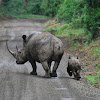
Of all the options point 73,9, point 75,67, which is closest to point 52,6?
point 73,9

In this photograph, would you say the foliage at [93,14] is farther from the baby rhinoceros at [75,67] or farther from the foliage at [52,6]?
the foliage at [52,6]

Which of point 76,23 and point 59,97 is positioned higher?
point 59,97

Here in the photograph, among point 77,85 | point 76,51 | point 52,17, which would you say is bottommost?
point 52,17

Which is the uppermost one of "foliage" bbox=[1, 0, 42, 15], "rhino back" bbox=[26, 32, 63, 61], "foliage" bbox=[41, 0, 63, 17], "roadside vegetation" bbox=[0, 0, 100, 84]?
"rhino back" bbox=[26, 32, 63, 61]

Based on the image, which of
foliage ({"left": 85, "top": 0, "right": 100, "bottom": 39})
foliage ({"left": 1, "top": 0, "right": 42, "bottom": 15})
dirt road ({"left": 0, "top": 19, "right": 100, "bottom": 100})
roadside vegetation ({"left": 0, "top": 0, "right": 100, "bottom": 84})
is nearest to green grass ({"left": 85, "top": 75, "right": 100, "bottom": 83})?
roadside vegetation ({"left": 0, "top": 0, "right": 100, "bottom": 84})

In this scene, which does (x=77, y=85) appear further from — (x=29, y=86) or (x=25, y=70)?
(x=25, y=70)

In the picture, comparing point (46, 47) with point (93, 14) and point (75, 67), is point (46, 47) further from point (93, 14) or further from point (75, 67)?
point (93, 14)

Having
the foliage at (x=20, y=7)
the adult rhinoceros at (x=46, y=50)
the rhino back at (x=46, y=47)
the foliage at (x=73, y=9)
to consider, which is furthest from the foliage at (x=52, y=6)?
the rhino back at (x=46, y=47)

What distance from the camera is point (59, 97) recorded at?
8.13 meters

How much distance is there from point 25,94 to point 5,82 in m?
1.77

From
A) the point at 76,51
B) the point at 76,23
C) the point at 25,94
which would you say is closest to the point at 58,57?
the point at 25,94

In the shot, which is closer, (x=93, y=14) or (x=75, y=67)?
(x=75, y=67)

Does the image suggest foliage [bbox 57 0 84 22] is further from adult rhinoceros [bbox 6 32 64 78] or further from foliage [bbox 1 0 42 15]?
foliage [bbox 1 0 42 15]

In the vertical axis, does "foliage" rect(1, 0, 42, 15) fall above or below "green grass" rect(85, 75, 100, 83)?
Answer: below
